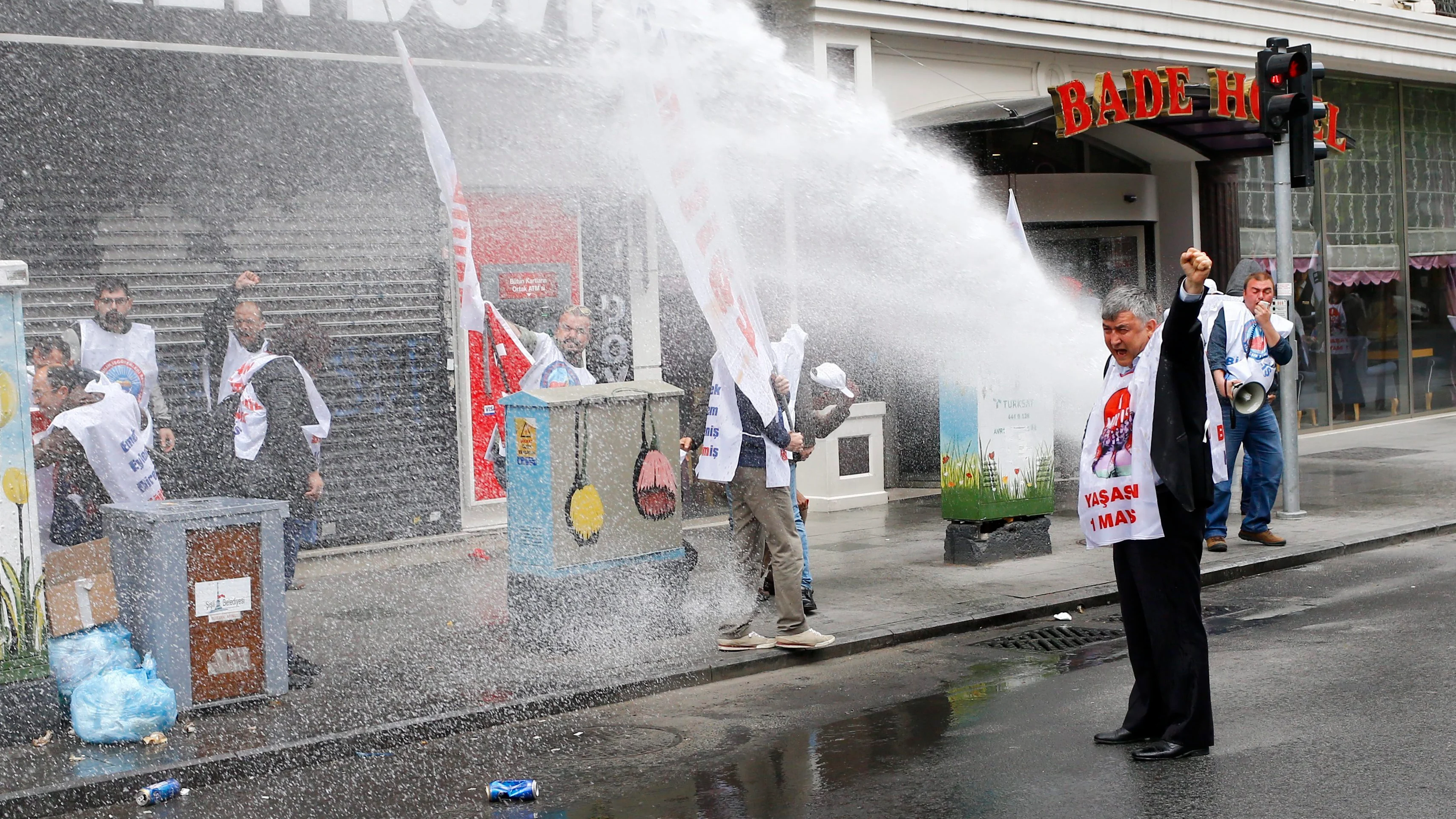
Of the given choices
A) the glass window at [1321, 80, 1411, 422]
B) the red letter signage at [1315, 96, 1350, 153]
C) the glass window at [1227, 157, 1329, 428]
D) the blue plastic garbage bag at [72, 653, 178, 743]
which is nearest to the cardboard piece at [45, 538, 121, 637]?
Result: the blue plastic garbage bag at [72, 653, 178, 743]

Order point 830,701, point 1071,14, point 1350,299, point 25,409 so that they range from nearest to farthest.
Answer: point 25,409 < point 830,701 < point 1071,14 < point 1350,299

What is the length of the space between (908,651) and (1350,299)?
1301cm

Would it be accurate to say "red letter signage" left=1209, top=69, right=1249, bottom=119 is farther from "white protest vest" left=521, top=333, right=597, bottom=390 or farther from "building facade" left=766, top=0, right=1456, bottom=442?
"white protest vest" left=521, top=333, right=597, bottom=390

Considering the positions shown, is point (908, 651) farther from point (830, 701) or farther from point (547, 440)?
point (547, 440)

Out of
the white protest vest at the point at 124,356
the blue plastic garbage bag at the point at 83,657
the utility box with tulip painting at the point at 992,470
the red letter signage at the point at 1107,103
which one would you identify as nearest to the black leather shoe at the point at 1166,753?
the blue plastic garbage bag at the point at 83,657

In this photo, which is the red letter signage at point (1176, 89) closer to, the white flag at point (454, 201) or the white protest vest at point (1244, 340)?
the white protest vest at point (1244, 340)

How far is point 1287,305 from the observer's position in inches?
438

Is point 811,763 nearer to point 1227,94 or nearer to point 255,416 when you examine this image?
point 255,416

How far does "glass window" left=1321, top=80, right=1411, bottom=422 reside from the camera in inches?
721

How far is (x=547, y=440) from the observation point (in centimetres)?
780

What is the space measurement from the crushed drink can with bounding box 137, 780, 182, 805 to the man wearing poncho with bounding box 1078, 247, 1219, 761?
11.9 ft

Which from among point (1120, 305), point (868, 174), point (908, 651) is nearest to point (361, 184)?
point (868, 174)

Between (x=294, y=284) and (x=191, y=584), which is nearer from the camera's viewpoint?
(x=191, y=584)

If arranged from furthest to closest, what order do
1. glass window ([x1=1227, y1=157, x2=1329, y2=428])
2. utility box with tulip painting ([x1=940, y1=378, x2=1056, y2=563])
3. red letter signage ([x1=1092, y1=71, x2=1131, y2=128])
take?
glass window ([x1=1227, y1=157, x2=1329, y2=428]) → red letter signage ([x1=1092, y1=71, x2=1131, y2=128]) → utility box with tulip painting ([x1=940, y1=378, x2=1056, y2=563])
